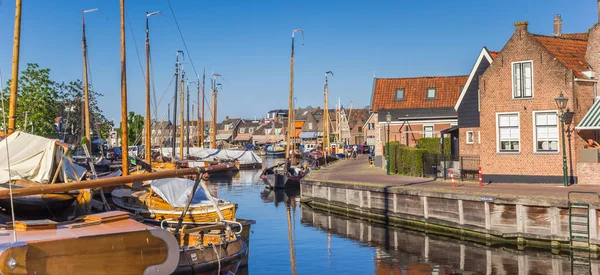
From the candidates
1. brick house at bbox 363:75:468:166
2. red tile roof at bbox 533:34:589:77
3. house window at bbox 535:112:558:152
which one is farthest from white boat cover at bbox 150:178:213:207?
brick house at bbox 363:75:468:166

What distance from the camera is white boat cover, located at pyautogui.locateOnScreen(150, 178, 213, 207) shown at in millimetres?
26000

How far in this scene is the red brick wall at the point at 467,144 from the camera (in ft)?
143

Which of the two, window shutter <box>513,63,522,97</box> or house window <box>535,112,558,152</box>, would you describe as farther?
window shutter <box>513,63,522,97</box>

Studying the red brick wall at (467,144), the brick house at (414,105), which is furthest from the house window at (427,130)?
the red brick wall at (467,144)

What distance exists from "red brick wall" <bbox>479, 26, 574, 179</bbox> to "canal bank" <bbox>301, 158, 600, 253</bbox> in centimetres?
163

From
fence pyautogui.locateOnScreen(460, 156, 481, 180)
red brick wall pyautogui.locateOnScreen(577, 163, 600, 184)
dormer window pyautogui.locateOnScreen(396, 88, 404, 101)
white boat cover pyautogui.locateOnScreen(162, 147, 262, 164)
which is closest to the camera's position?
red brick wall pyautogui.locateOnScreen(577, 163, 600, 184)

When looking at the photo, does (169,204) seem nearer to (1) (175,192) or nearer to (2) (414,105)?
(1) (175,192)

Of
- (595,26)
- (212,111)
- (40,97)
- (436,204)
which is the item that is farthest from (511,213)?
(212,111)

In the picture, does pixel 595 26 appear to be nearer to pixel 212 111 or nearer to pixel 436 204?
pixel 436 204

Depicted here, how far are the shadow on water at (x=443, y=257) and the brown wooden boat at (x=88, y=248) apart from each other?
11034 mm

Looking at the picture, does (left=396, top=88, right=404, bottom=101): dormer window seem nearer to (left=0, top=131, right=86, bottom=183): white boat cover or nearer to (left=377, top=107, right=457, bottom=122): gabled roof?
(left=377, top=107, right=457, bottom=122): gabled roof

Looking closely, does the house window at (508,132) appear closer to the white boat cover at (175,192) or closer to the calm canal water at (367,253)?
the calm canal water at (367,253)

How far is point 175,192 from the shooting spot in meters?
26.6

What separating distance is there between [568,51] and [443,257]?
54.3ft
